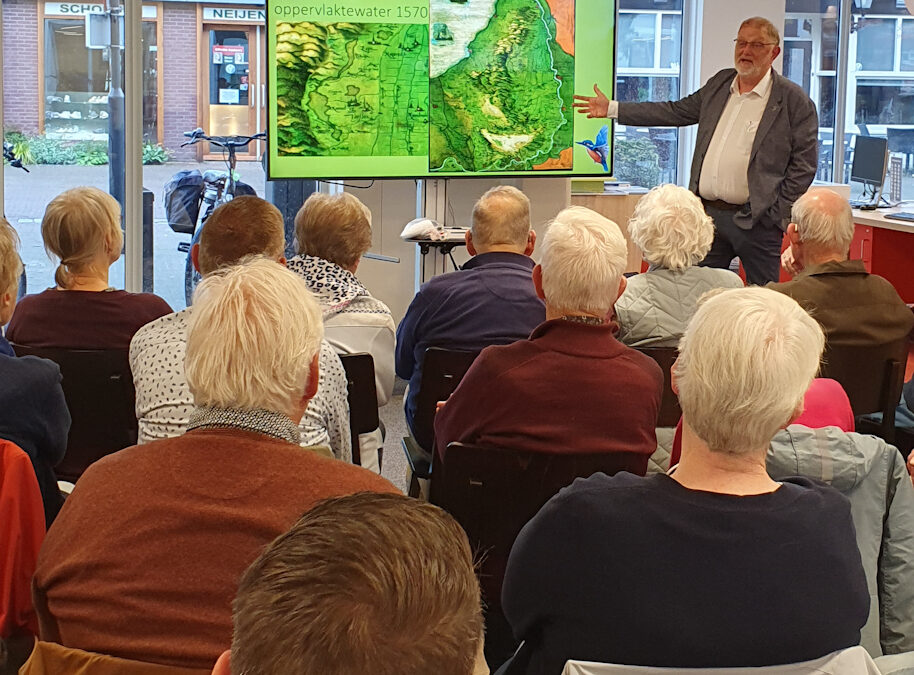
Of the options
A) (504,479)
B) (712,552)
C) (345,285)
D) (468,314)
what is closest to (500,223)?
(468,314)

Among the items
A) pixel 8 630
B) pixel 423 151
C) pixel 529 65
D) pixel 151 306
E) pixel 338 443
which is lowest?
pixel 8 630

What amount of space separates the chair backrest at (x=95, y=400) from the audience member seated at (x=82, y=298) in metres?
0.14

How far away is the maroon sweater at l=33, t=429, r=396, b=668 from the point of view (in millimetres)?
1490

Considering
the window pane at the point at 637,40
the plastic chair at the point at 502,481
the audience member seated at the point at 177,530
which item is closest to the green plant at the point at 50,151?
the window pane at the point at 637,40

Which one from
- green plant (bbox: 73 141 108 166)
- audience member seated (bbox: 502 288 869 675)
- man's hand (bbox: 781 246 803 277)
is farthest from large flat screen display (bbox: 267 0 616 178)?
audience member seated (bbox: 502 288 869 675)

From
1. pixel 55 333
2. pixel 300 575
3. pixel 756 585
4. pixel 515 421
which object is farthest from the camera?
pixel 55 333

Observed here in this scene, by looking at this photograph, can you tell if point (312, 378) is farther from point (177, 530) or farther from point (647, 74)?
point (647, 74)

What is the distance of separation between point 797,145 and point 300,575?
5092 mm

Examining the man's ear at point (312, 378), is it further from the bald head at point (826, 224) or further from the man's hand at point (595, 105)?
the man's hand at point (595, 105)

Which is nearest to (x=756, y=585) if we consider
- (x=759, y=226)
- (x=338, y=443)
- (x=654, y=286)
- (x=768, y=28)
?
(x=338, y=443)

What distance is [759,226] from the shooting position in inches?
213

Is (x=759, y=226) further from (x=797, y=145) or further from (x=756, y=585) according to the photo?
(x=756, y=585)

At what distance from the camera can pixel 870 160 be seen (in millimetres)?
7910

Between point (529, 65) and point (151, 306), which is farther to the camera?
point (529, 65)
